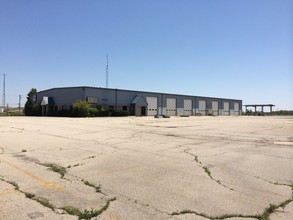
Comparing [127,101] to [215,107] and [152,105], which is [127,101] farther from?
[215,107]

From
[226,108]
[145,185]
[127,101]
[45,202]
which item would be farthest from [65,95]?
[45,202]

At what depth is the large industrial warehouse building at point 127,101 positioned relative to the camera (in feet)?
219

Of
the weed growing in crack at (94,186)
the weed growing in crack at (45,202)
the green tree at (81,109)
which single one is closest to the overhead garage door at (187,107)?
the green tree at (81,109)

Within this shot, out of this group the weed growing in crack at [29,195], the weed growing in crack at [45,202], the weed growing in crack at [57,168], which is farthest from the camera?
the weed growing in crack at [57,168]

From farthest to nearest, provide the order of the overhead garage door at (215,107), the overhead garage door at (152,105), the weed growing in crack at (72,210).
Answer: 1. the overhead garage door at (215,107)
2. the overhead garage door at (152,105)
3. the weed growing in crack at (72,210)

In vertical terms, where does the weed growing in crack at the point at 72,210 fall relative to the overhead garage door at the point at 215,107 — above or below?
below

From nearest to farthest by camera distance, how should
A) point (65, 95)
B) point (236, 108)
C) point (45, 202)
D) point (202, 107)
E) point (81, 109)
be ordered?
point (45, 202) < point (81, 109) < point (65, 95) < point (202, 107) < point (236, 108)

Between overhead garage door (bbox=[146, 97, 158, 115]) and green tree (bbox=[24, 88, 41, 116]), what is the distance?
27.7 metres

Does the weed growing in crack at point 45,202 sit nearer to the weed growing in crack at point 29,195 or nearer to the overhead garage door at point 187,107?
the weed growing in crack at point 29,195

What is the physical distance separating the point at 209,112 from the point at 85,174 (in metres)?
94.1

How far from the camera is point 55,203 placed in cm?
546

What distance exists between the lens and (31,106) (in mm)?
77500

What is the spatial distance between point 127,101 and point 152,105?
900cm

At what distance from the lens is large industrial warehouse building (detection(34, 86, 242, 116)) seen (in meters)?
66.9
